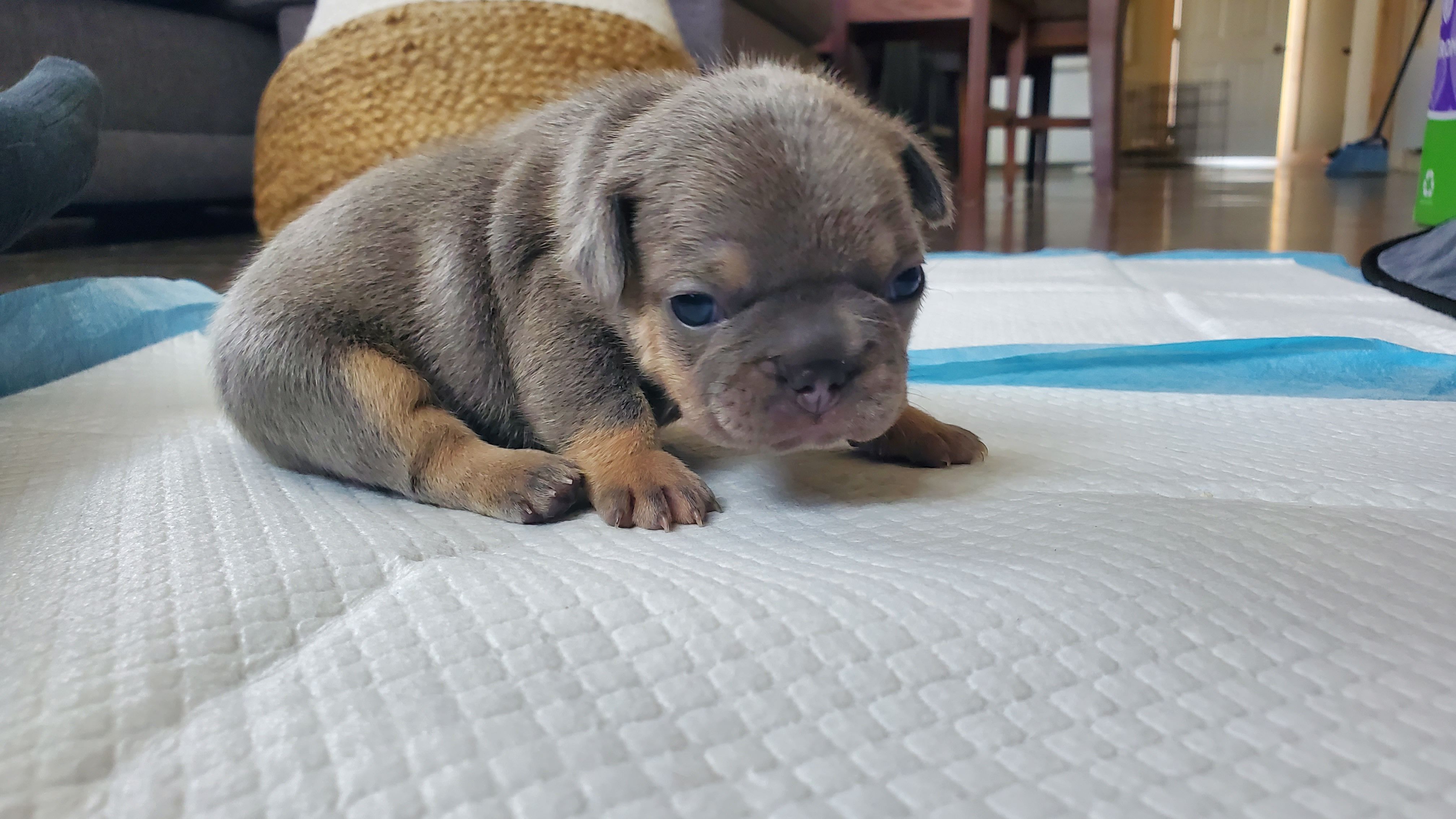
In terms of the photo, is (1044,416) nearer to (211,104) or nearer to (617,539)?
(617,539)

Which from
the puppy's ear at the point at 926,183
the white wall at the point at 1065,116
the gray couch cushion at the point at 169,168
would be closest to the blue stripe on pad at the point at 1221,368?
the puppy's ear at the point at 926,183

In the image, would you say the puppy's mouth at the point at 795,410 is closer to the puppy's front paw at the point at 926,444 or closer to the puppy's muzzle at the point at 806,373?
the puppy's muzzle at the point at 806,373

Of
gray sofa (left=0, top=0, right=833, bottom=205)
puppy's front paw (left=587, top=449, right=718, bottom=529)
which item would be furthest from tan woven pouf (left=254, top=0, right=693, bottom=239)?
puppy's front paw (left=587, top=449, right=718, bottom=529)

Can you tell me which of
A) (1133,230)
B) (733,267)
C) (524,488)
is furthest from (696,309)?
(1133,230)

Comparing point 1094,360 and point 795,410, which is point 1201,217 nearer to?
point 1094,360

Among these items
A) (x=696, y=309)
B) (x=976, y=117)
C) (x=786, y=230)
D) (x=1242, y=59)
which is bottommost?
(x=696, y=309)

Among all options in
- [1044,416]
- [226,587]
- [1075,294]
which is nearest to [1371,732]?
[226,587]
